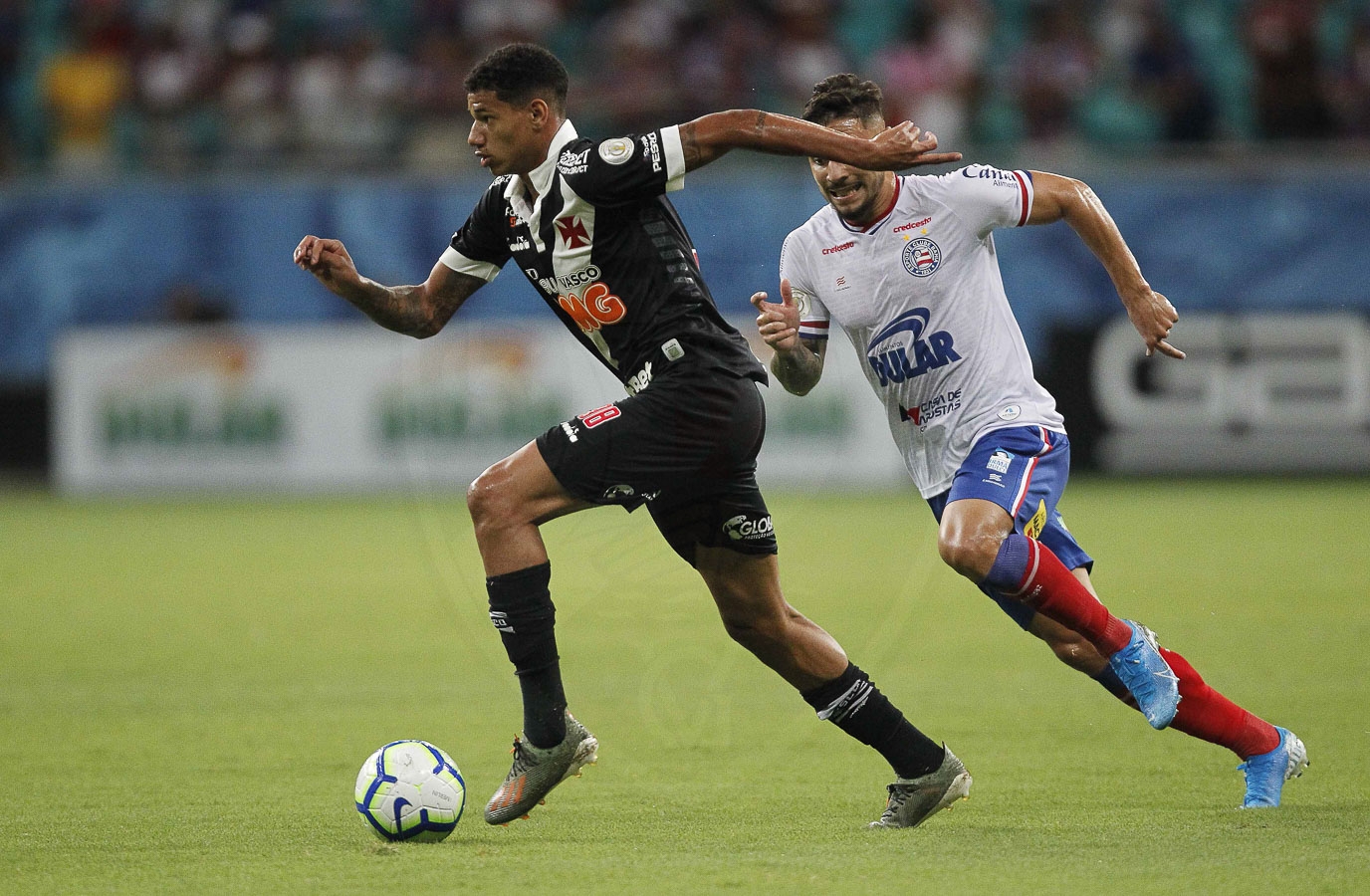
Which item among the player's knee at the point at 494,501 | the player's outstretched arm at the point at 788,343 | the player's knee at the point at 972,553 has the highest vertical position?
the player's outstretched arm at the point at 788,343

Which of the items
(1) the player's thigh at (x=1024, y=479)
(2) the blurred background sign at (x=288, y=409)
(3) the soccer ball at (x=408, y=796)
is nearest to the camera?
(3) the soccer ball at (x=408, y=796)

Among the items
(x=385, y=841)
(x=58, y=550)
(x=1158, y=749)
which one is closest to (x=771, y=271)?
(x=1158, y=749)

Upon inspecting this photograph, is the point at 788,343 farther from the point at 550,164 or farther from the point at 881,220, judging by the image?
the point at 550,164

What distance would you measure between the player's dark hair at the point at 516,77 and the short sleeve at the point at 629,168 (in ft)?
0.95

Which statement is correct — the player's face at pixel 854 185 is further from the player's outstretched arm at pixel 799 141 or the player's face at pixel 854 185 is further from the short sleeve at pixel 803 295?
the player's outstretched arm at pixel 799 141

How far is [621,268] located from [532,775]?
154 cm

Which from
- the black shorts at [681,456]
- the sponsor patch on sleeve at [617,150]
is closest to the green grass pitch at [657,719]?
the black shorts at [681,456]

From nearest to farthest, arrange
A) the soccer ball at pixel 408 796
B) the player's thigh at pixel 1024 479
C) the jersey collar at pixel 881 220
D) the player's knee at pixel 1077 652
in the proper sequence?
the soccer ball at pixel 408 796, the player's thigh at pixel 1024 479, the player's knee at pixel 1077 652, the jersey collar at pixel 881 220

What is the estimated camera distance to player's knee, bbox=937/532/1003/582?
505 centimetres

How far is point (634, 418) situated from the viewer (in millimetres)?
5109

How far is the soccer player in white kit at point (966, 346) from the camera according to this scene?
5.22m

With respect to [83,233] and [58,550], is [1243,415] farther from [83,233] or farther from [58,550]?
[83,233]

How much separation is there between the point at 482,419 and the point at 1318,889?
13238 millimetres

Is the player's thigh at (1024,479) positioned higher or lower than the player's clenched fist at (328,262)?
lower
